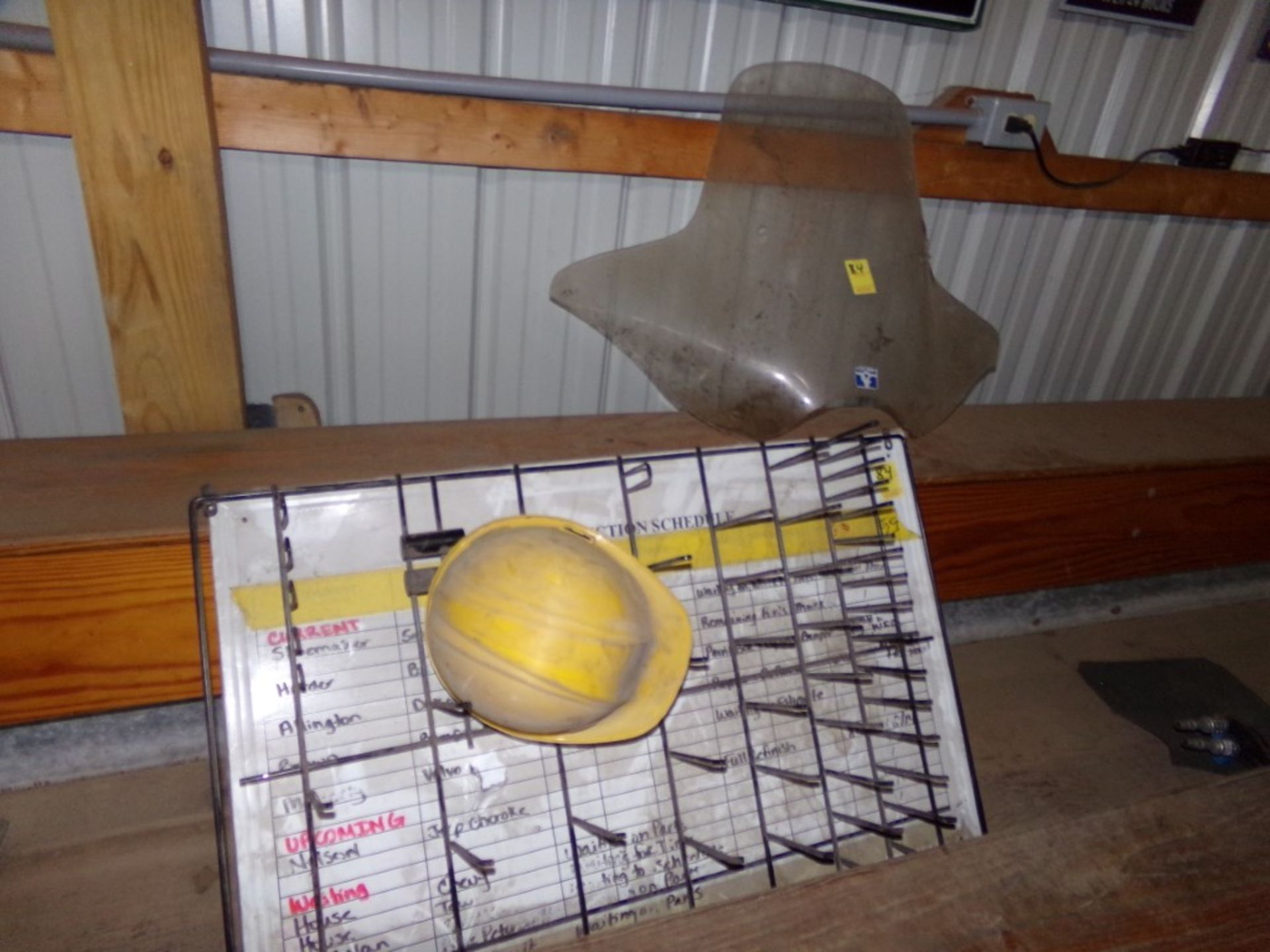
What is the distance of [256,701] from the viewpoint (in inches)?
21.9

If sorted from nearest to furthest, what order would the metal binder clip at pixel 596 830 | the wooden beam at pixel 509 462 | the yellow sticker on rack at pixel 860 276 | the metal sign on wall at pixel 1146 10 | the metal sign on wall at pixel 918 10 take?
the metal binder clip at pixel 596 830
the wooden beam at pixel 509 462
the yellow sticker on rack at pixel 860 276
the metal sign on wall at pixel 918 10
the metal sign on wall at pixel 1146 10

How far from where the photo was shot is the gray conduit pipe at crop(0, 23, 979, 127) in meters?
0.86

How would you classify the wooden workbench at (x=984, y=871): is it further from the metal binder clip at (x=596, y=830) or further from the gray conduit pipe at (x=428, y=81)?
the gray conduit pipe at (x=428, y=81)

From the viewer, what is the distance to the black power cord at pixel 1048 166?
4.28ft

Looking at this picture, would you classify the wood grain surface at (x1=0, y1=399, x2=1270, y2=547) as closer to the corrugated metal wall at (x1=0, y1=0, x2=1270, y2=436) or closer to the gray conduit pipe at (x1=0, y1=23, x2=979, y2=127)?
the corrugated metal wall at (x1=0, y1=0, x2=1270, y2=436)

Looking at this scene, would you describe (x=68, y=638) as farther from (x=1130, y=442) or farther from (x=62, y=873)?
(x=1130, y=442)

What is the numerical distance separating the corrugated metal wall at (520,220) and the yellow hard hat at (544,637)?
827 mm

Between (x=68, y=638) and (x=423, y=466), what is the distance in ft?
1.23

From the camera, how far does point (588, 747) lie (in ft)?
2.05

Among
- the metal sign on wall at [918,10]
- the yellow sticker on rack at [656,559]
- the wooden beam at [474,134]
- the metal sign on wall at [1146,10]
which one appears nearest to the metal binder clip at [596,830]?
the yellow sticker on rack at [656,559]

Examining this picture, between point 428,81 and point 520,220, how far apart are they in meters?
0.29

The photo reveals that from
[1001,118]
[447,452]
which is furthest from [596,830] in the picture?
[1001,118]

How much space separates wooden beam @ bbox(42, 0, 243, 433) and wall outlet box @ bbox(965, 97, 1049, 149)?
1.17 metres

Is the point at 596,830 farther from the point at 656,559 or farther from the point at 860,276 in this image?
the point at 860,276
